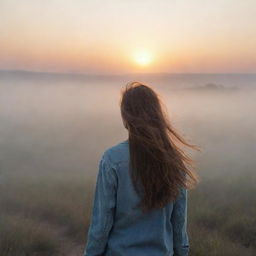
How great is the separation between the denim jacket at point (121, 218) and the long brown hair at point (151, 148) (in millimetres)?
49

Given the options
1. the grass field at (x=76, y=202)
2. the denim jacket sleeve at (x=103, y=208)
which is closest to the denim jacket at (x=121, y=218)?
the denim jacket sleeve at (x=103, y=208)

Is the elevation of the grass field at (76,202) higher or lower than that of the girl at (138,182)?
lower

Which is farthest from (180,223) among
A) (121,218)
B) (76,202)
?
(76,202)

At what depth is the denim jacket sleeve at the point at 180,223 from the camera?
2.15 meters

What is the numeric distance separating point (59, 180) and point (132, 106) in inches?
359

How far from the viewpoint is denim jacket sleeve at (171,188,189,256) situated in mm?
2152

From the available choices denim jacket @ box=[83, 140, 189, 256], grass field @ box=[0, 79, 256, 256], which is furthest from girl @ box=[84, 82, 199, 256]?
grass field @ box=[0, 79, 256, 256]

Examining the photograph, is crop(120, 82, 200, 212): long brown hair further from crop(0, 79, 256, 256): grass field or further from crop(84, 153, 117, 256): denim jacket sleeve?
crop(0, 79, 256, 256): grass field

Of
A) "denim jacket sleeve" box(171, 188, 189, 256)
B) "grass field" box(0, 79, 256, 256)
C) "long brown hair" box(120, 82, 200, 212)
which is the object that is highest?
"long brown hair" box(120, 82, 200, 212)

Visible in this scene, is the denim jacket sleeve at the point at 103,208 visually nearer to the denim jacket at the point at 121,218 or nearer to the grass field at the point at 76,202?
the denim jacket at the point at 121,218

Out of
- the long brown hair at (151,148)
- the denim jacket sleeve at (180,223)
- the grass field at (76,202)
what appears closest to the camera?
the long brown hair at (151,148)

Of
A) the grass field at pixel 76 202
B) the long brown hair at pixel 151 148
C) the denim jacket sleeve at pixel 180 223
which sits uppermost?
the long brown hair at pixel 151 148

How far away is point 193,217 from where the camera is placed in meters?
6.98

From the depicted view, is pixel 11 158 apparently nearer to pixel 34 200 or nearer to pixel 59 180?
pixel 59 180
